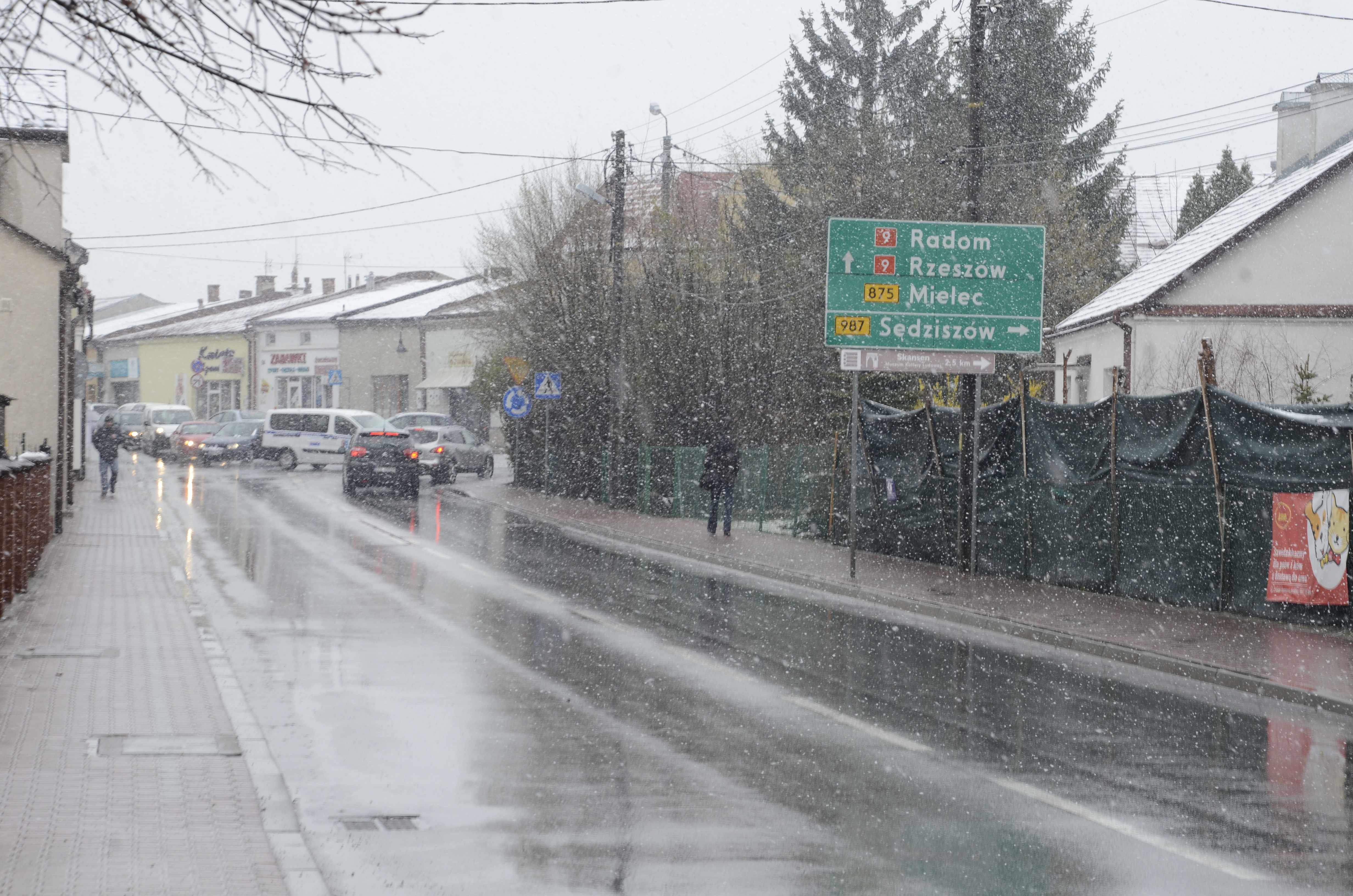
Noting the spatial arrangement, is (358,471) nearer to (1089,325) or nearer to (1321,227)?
(1089,325)

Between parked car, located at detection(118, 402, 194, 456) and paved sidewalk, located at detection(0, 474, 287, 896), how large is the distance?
1483 inches

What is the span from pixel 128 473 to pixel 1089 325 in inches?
1064

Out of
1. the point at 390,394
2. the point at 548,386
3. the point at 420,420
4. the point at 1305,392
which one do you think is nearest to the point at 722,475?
the point at 548,386

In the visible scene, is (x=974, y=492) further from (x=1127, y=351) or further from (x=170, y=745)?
(x=170, y=745)

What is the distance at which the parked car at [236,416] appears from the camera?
49.2 meters

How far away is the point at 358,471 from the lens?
30.9 meters

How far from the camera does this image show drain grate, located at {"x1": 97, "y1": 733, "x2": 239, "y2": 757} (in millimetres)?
7449

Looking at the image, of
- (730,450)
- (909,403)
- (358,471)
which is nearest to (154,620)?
(730,450)

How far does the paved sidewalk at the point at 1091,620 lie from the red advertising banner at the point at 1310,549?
1.12 feet

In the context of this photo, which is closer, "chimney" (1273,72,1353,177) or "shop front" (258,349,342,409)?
→ "chimney" (1273,72,1353,177)

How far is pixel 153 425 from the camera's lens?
5172 centimetres

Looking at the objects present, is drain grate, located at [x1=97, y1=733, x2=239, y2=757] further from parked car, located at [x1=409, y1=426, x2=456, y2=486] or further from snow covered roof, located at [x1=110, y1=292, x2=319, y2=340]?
snow covered roof, located at [x1=110, y1=292, x2=319, y2=340]

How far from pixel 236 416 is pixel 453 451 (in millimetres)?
14954

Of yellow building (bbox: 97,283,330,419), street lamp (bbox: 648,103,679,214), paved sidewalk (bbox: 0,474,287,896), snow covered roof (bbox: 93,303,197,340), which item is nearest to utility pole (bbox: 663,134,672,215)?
street lamp (bbox: 648,103,679,214)
